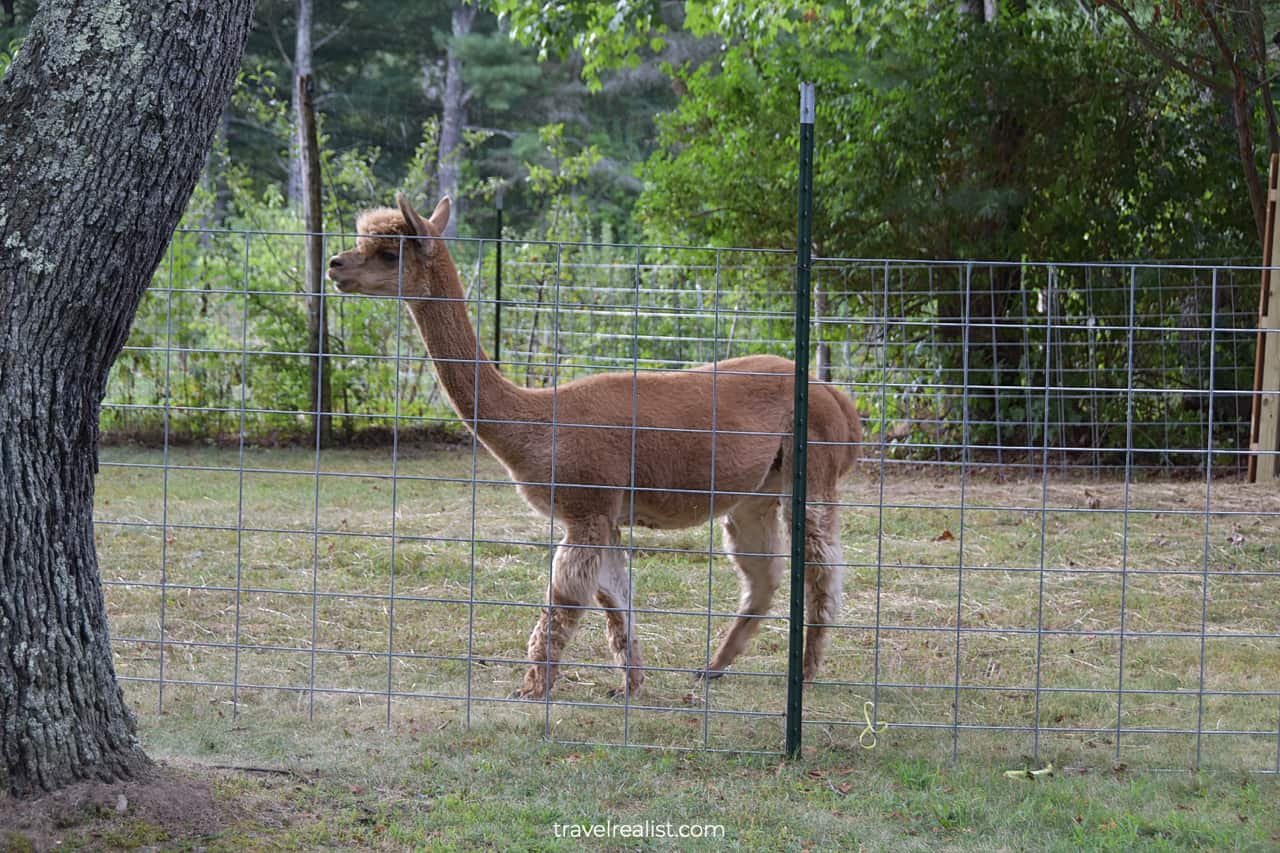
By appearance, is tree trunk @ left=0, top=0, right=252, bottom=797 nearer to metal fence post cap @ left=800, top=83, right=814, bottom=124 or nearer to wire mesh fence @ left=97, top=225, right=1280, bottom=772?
wire mesh fence @ left=97, top=225, right=1280, bottom=772

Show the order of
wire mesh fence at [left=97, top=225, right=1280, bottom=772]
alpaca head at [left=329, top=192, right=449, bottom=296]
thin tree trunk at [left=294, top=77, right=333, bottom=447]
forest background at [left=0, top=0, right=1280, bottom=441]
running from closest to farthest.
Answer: wire mesh fence at [left=97, top=225, right=1280, bottom=772] < alpaca head at [left=329, top=192, right=449, bottom=296] < forest background at [left=0, top=0, right=1280, bottom=441] < thin tree trunk at [left=294, top=77, right=333, bottom=447]

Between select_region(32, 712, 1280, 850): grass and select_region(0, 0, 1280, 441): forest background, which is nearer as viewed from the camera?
select_region(32, 712, 1280, 850): grass

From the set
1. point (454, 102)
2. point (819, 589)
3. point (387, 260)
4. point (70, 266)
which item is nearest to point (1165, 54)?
point (819, 589)

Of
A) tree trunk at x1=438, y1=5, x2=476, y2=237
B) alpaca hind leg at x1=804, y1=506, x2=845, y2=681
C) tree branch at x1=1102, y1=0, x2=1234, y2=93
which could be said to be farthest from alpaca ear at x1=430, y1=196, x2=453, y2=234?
tree trunk at x1=438, y1=5, x2=476, y2=237

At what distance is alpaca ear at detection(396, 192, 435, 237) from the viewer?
4852 millimetres

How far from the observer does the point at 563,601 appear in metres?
5.04

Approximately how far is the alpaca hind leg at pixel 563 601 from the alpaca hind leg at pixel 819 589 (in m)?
0.94

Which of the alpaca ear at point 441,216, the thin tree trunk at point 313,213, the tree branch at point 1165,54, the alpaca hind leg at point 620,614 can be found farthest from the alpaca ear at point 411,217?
the thin tree trunk at point 313,213

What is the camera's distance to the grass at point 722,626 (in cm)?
462

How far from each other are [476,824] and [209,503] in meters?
5.57

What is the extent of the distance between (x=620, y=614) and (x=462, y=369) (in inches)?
45.4

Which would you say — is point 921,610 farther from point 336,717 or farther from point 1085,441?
point 1085,441

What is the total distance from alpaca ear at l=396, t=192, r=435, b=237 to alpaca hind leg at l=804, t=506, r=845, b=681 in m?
1.92

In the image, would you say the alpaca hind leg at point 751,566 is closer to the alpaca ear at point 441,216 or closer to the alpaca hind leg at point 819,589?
the alpaca hind leg at point 819,589
